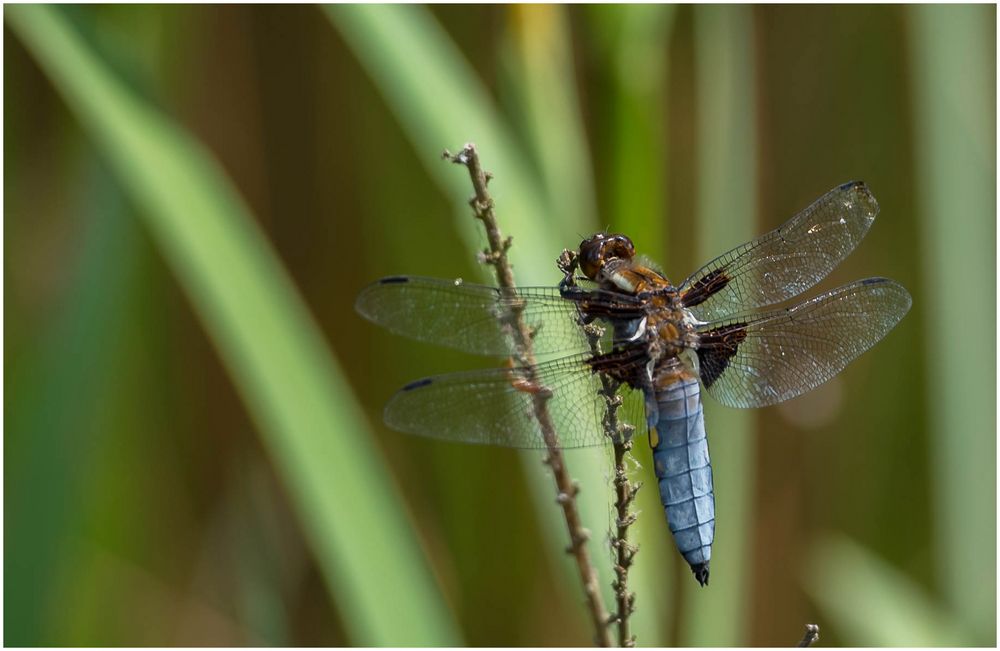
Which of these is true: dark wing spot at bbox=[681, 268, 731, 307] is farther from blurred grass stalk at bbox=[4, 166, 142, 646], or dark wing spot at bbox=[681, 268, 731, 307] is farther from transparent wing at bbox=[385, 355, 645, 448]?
blurred grass stalk at bbox=[4, 166, 142, 646]

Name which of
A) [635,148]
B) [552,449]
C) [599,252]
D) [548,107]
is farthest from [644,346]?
[548,107]

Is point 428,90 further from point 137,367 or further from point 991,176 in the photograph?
point 991,176

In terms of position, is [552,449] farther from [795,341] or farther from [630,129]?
[630,129]

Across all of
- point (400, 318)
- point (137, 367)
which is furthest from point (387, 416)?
point (137, 367)

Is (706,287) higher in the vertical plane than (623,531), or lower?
higher

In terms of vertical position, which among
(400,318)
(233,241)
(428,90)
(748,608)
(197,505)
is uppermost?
(428,90)

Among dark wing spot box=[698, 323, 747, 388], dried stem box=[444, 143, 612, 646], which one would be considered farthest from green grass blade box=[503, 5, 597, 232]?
dried stem box=[444, 143, 612, 646]
